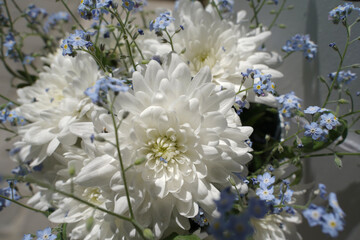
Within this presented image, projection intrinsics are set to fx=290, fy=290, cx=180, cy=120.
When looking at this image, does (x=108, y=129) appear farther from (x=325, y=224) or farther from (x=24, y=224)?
(x=24, y=224)

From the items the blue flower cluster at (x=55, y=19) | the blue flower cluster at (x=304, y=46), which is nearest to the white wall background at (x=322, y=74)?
the blue flower cluster at (x=304, y=46)

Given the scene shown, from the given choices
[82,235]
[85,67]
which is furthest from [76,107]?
[82,235]

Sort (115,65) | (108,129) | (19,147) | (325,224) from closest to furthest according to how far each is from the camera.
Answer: (325,224) → (108,129) → (19,147) → (115,65)

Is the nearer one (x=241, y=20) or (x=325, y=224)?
(x=325, y=224)

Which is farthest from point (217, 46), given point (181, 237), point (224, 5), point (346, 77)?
point (181, 237)

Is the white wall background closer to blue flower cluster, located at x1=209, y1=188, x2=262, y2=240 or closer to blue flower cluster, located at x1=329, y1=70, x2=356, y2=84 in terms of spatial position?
blue flower cluster, located at x1=329, y1=70, x2=356, y2=84

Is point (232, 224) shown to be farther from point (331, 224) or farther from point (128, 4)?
point (128, 4)

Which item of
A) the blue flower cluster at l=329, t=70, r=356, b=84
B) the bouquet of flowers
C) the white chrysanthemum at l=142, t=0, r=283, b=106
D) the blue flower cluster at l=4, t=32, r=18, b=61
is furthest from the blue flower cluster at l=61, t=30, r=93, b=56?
the blue flower cluster at l=329, t=70, r=356, b=84
